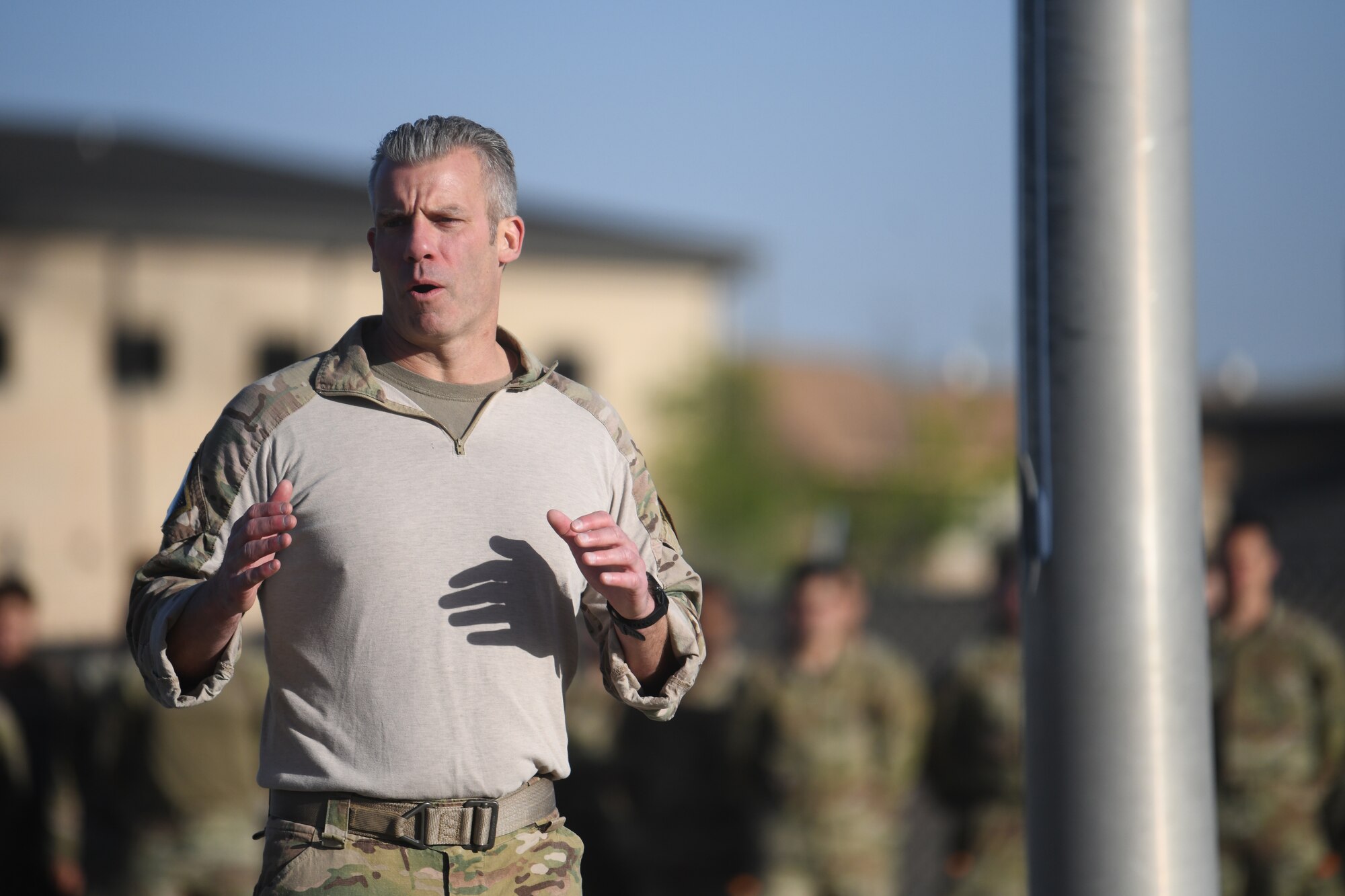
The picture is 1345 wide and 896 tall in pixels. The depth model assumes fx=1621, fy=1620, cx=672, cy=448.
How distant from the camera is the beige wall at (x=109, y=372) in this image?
3127cm

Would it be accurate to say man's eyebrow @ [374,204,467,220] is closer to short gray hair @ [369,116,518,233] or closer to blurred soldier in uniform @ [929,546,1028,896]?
short gray hair @ [369,116,518,233]

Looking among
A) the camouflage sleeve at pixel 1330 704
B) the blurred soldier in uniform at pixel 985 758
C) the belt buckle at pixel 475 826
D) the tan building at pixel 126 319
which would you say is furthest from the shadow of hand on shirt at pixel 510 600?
the tan building at pixel 126 319

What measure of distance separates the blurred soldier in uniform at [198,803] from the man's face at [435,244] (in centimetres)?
547

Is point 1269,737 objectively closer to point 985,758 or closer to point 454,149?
point 985,758

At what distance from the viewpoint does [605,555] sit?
2525 mm

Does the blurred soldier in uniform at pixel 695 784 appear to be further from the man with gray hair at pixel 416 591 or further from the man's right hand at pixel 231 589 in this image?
the man's right hand at pixel 231 589

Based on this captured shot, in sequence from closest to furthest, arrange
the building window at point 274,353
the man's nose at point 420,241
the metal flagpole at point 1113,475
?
1. the metal flagpole at point 1113,475
2. the man's nose at point 420,241
3. the building window at point 274,353

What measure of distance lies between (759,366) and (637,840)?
39935mm

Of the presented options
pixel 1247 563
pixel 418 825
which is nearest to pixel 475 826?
pixel 418 825

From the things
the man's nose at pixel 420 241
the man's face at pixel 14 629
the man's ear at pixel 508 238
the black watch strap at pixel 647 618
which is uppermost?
the man's ear at pixel 508 238

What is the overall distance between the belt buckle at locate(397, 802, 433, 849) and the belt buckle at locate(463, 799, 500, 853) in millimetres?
66

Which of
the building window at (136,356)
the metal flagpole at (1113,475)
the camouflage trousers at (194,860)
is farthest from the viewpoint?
the building window at (136,356)

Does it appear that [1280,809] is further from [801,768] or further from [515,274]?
[515,274]

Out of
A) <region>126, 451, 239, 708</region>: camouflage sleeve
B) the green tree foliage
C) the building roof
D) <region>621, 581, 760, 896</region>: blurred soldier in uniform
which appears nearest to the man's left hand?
<region>126, 451, 239, 708</region>: camouflage sleeve
